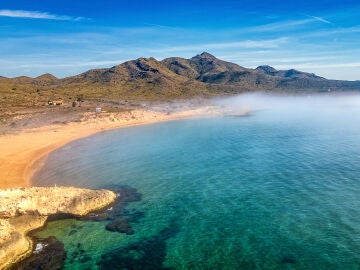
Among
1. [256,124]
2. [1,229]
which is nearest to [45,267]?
[1,229]

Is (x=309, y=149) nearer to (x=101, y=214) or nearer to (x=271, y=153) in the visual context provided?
(x=271, y=153)

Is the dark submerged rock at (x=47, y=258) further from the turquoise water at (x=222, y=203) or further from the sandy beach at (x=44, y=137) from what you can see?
the sandy beach at (x=44, y=137)

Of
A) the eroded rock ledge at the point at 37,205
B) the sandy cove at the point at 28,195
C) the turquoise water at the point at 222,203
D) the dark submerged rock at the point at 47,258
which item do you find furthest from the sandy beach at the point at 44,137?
the dark submerged rock at the point at 47,258

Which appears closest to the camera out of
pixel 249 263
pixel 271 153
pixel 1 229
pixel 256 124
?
pixel 249 263

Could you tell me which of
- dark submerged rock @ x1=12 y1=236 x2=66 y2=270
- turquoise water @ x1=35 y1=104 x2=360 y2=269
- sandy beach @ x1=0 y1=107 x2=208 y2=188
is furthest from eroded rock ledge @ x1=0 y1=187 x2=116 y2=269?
sandy beach @ x1=0 y1=107 x2=208 y2=188

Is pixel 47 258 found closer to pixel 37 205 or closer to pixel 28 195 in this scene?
pixel 37 205

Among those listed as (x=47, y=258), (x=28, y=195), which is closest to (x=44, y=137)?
(x=28, y=195)

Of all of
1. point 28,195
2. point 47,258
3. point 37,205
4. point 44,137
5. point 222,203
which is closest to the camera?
point 47,258
